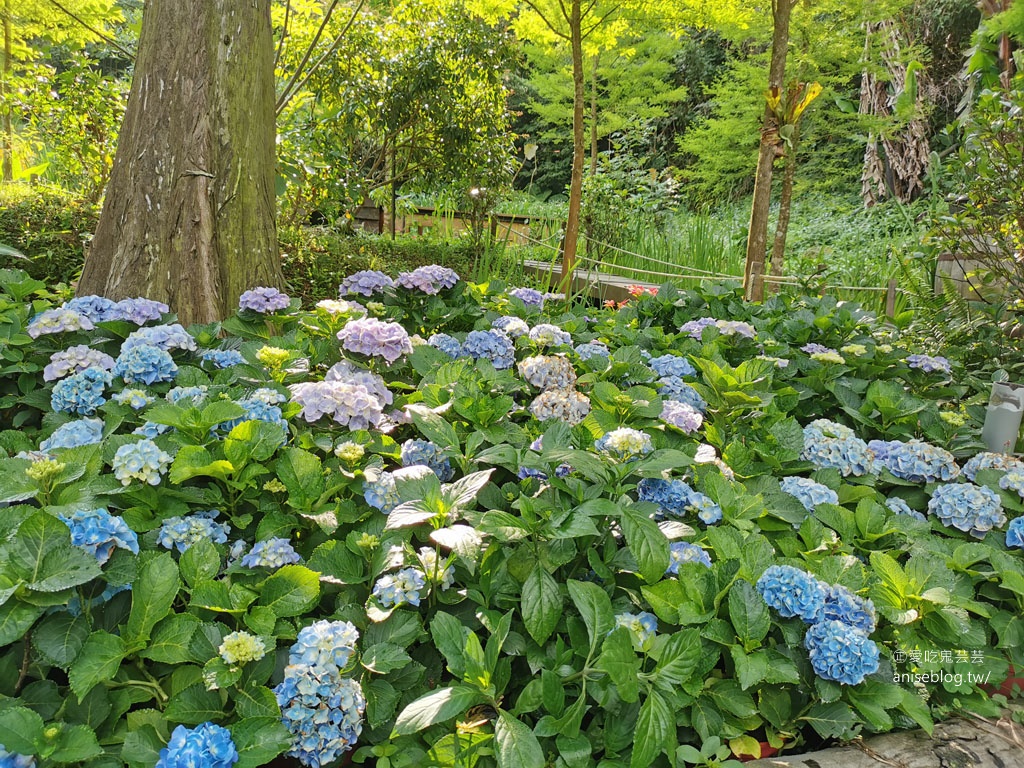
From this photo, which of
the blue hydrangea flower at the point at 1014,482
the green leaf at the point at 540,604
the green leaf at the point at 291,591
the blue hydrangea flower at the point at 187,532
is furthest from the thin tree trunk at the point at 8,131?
the blue hydrangea flower at the point at 1014,482

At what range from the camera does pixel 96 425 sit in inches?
53.8

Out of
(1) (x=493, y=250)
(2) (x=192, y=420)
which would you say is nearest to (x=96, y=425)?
(2) (x=192, y=420)

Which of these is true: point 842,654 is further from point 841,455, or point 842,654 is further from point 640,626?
point 841,455

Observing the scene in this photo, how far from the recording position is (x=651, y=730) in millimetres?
925

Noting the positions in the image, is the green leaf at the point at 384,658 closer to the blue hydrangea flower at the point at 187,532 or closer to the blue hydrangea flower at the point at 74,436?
the blue hydrangea flower at the point at 187,532

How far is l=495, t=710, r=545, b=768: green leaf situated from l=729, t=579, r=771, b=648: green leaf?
1.22ft

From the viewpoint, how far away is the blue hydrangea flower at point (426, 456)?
1421 millimetres

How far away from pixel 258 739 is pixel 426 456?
0.64 m

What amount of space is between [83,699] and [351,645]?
36cm

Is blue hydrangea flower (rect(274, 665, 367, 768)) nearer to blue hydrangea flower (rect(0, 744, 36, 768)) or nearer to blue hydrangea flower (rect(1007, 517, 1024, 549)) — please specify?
blue hydrangea flower (rect(0, 744, 36, 768))

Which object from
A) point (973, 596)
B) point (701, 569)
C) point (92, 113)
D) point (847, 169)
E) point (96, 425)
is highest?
point (847, 169)

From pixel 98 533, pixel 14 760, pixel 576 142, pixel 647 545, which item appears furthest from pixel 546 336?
pixel 576 142

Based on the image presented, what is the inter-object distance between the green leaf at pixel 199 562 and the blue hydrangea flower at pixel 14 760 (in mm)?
294

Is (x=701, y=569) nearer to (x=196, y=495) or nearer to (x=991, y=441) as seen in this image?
(x=196, y=495)
